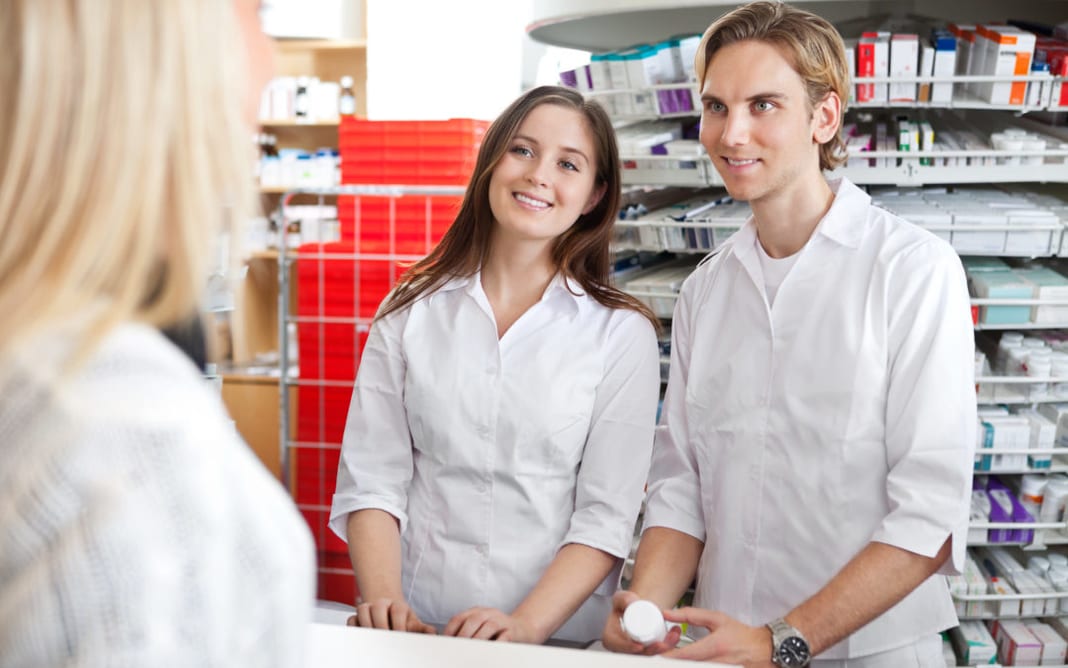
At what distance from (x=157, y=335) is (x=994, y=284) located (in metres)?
1.67

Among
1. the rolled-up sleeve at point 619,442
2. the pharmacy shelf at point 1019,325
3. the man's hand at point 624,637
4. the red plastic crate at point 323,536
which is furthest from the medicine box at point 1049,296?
the red plastic crate at point 323,536

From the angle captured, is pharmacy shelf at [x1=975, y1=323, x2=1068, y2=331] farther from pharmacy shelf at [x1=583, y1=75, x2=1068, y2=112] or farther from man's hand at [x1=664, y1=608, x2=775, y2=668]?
man's hand at [x1=664, y1=608, x2=775, y2=668]

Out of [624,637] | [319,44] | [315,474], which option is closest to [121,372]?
[624,637]

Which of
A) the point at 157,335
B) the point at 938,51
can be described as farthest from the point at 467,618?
the point at 938,51

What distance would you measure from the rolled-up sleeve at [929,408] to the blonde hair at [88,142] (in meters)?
1.24

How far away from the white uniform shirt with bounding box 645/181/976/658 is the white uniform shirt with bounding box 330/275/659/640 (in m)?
0.12

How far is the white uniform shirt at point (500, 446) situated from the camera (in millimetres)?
1779

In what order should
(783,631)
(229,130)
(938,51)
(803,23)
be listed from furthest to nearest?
1. (938,51)
2. (803,23)
3. (783,631)
4. (229,130)

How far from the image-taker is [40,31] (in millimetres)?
599

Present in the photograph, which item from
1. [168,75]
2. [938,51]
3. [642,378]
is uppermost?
[938,51]

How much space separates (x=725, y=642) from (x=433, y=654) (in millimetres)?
539

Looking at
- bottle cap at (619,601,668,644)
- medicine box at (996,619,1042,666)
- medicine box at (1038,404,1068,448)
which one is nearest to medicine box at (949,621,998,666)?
medicine box at (996,619,1042,666)

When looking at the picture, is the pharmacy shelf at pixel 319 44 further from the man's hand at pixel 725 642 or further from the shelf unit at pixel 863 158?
the man's hand at pixel 725 642

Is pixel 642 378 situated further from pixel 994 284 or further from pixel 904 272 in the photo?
pixel 994 284
